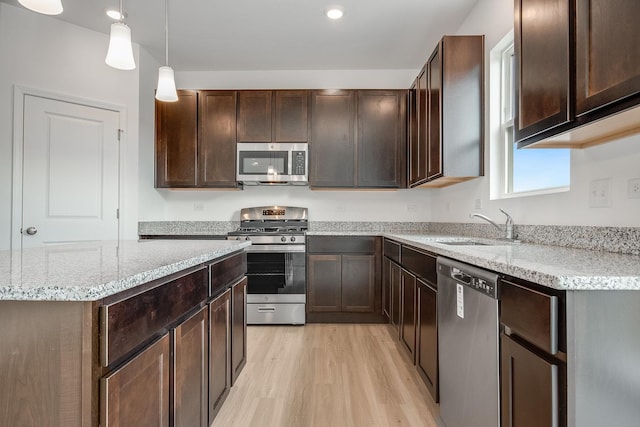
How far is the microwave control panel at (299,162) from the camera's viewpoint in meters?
3.67

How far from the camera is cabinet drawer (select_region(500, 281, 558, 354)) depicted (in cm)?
91

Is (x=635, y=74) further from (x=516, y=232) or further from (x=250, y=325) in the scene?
(x=250, y=325)

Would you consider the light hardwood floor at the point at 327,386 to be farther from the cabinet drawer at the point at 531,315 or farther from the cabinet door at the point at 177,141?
the cabinet door at the point at 177,141

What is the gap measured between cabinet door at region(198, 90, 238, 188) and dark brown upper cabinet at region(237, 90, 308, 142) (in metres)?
0.12

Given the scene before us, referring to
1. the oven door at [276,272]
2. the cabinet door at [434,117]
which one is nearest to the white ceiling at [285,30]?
the cabinet door at [434,117]

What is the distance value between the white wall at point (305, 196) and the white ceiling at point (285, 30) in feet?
0.43

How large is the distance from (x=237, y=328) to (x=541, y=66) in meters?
2.02

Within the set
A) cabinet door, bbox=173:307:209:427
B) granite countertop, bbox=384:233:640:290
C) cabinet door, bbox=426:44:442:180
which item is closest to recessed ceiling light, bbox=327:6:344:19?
cabinet door, bbox=426:44:442:180

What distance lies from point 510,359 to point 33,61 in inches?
156

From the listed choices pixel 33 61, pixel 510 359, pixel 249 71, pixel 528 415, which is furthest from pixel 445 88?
pixel 33 61

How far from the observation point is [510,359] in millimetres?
1122

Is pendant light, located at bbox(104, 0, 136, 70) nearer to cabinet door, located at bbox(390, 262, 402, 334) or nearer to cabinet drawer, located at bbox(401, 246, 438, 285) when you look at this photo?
cabinet drawer, located at bbox(401, 246, 438, 285)

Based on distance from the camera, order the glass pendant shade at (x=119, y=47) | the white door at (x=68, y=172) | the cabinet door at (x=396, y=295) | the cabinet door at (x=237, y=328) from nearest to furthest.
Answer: the glass pendant shade at (x=119, y=47) < the cabinet door at (x=237, y=328) < the cabinet door at (x=396, y=295) < the white door at (x=68, y=172)

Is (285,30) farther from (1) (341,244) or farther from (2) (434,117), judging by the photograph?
(1) (341,244)
